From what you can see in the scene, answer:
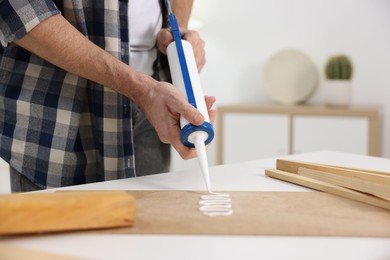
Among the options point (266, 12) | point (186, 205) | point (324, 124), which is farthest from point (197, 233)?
point (266, 12)

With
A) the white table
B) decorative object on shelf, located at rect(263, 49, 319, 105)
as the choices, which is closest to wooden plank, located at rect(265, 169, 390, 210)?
the white table

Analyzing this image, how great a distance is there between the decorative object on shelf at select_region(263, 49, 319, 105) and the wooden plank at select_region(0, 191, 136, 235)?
7.85ft

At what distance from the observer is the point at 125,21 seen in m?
0.95

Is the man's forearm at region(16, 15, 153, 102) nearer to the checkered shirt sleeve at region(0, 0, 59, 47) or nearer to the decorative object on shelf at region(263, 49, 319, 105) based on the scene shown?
the checkered shirt sleeve at region(0, 0, 59, 47)

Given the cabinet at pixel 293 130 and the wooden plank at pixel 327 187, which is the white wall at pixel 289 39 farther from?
the wooden plank at pixel 327 187

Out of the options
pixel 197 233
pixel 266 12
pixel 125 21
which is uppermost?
pixel 266 12

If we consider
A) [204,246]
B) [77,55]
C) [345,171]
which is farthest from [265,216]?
[77,55]

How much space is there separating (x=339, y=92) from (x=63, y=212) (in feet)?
7.70

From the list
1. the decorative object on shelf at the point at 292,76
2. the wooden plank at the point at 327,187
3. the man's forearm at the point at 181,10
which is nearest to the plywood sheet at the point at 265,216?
the wooden plank at the point at 327,187

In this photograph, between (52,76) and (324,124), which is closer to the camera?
(52,76)

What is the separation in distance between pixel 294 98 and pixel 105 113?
2018 millimetres

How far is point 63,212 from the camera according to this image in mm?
484

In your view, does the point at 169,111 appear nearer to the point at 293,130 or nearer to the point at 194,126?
the point at 194,126

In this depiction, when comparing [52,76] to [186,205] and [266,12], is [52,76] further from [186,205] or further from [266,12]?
[266,12]
